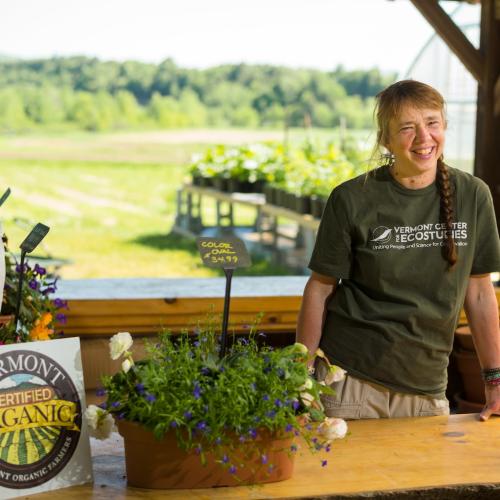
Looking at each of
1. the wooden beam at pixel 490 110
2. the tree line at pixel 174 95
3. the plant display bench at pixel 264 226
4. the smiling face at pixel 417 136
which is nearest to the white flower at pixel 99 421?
the smiling face at pixel 417 136

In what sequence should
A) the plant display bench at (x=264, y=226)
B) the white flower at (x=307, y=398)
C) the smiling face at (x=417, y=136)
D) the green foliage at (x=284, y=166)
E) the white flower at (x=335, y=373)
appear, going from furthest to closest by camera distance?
the green foliage at (x=284, y=166) → the plant display bench at (x=264, y=226) → the smiling face at (x=417, y=136) → the white flower at (x=335, y=373) → the white flower at (x=307, y=398)

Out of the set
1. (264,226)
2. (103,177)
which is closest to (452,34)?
(264,226)

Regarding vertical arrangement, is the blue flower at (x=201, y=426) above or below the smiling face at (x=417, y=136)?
below

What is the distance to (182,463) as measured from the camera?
148 centimetres

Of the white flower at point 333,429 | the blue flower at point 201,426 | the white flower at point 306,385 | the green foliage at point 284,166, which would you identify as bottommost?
the green foliage at point 284,166

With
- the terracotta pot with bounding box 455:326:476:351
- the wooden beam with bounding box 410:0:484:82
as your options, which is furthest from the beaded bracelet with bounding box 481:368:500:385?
the wooden beam with bounding box 410:0:484:82

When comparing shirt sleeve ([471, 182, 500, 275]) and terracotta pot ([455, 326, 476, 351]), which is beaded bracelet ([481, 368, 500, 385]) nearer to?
shirt sleeve ([471, 182, 500, 275])

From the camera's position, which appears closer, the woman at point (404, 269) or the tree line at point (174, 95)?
the woman at point (404, 269)

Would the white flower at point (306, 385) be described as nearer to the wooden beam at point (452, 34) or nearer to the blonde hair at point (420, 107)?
the blonde hair at point (420, 107)

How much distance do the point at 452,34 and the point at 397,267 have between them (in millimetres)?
2800

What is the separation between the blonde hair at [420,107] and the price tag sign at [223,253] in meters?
0.42

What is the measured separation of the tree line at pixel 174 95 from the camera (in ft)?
41.0

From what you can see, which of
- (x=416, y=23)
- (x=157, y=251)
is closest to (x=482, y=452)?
(x=157, y=251)

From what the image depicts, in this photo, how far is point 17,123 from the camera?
12391 mm
